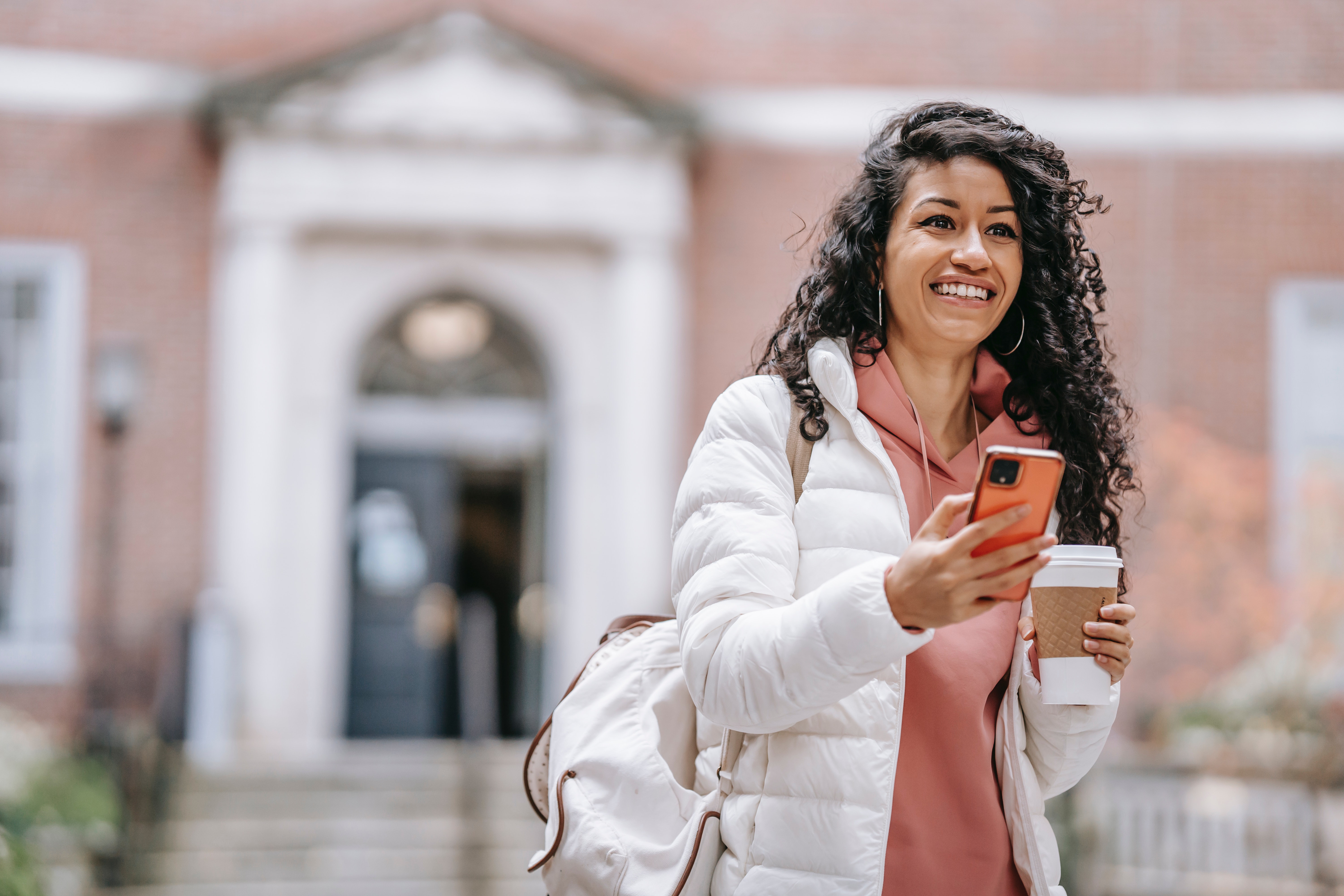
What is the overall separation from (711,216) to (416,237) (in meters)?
2.30

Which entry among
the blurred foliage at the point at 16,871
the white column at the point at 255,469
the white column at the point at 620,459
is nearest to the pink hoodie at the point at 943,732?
the blurred foliage at the point at 16,871

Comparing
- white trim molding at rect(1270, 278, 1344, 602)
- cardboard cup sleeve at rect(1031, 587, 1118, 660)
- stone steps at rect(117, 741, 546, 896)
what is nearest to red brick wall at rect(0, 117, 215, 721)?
stone steps at rect(117, 741, 546, 896)

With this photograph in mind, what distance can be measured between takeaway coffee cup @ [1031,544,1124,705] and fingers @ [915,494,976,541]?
1.07 ft

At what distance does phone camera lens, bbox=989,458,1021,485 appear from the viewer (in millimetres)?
1422

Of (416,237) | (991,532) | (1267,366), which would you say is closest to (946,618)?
(991,532)

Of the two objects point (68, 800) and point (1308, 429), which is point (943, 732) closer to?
point (68, 800)

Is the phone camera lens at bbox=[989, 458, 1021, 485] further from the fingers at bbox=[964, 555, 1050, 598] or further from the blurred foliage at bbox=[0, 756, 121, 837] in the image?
the blurred foliage at bbox=[0, 756, 121, 837]

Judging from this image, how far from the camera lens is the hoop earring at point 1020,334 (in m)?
2.05

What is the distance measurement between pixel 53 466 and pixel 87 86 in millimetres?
2891

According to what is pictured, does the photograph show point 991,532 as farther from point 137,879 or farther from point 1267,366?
point 1267,366

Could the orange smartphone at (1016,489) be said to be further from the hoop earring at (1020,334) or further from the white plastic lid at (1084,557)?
the hoop earring at (1020,334)

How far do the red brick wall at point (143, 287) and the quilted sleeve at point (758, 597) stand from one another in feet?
30.8

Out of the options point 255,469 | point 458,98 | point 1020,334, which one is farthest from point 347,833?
point 1020,334

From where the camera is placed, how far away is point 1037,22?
1142 cm
